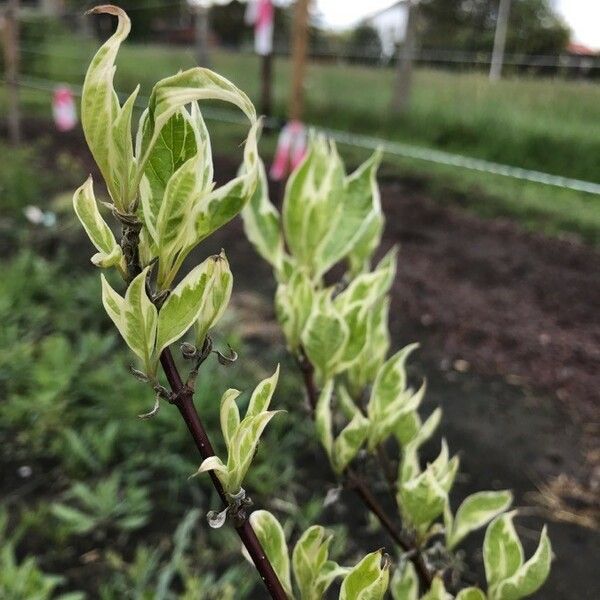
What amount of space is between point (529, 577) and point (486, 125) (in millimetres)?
4280

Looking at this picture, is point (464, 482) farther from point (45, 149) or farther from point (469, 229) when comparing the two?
point (45, 149)

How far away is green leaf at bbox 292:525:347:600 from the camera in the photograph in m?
0.72

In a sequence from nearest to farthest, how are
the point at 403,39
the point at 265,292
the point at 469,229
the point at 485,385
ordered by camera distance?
the point at 485,385 < the point at 265,292 < the point at 469,229 < the point at 403,39

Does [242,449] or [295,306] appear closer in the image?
[242,449]

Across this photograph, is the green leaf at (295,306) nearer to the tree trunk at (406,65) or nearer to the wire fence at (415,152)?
the wire fence at (415,152)

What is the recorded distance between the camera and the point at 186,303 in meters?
0.53

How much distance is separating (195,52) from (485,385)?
674 cm

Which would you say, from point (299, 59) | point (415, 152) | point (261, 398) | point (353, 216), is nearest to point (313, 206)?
point (353, 216)

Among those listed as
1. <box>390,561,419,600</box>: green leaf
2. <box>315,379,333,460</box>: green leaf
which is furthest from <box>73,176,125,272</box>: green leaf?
<box>390,561,419,600</box>: green leaf

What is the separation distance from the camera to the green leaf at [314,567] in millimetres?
716

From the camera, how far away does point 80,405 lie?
2.02 metres

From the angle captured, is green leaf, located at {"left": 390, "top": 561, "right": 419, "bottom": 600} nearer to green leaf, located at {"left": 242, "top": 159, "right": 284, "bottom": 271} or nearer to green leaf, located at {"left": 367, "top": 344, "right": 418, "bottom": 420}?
green leaf, located at {"left": 367, "top": 344, "right": 418, "bottom": 420}

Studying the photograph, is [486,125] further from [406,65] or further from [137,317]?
[137,317]

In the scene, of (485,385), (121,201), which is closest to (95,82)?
(121,201)
